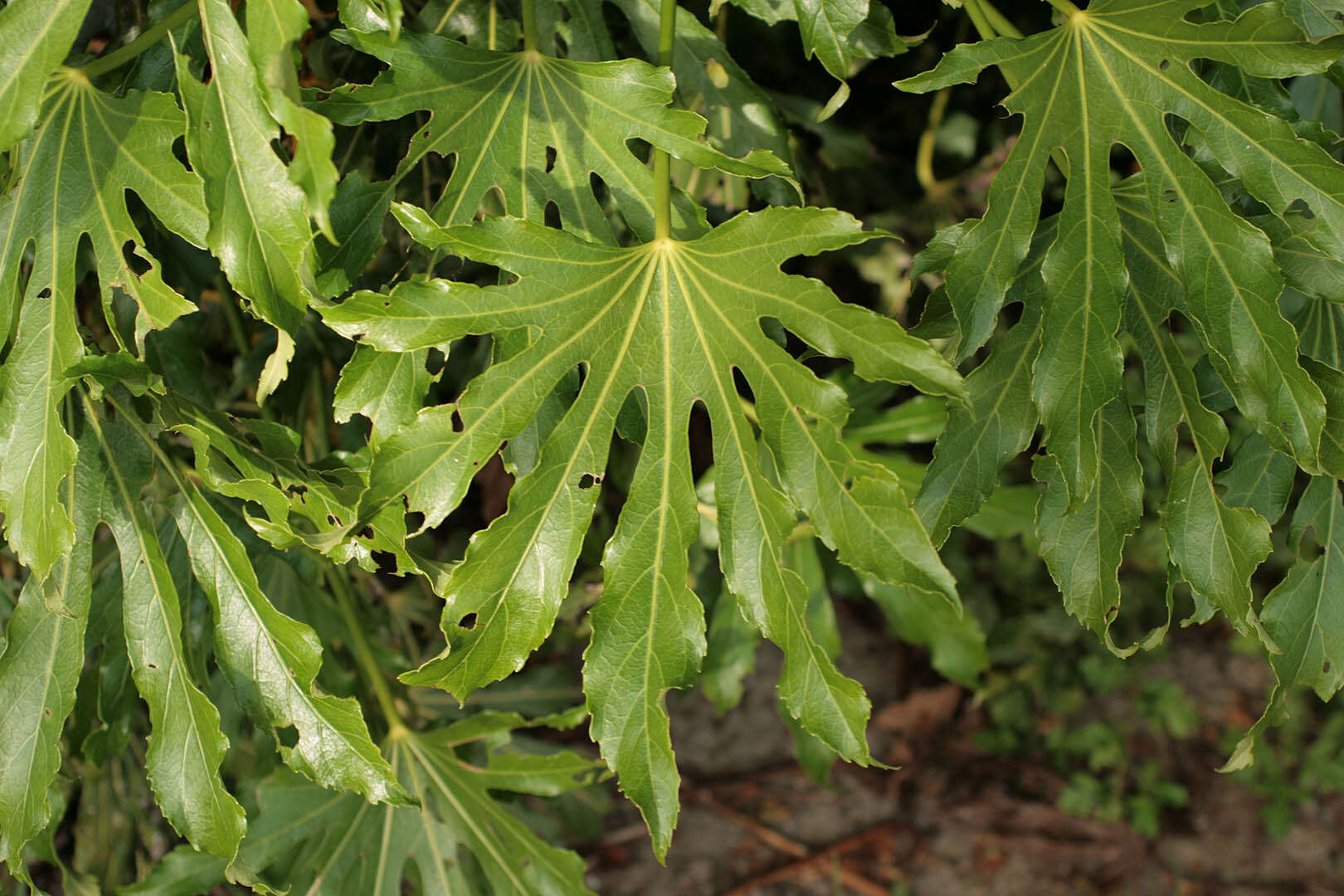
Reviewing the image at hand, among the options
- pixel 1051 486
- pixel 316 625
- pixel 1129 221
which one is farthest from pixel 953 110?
pixel 316 625

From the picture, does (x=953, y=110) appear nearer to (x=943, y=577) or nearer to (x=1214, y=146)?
(x=1214, y=146)

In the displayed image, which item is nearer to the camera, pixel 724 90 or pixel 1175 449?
Answer: pixel 1175 449

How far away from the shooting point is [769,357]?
0.81m

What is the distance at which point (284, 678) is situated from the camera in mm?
889

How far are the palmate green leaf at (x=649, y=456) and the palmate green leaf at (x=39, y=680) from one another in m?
0.36

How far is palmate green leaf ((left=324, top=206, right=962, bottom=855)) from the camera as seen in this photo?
759 millimetres

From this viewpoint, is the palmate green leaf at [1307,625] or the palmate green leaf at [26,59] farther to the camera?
the palmate green leaf at [1307,625]

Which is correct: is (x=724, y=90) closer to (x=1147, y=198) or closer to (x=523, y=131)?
(x=523, y=131)

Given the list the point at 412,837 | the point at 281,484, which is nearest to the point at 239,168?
the point at 281,484

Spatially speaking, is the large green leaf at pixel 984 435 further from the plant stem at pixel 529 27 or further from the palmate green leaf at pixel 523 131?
the plant stem at pixel 529 27

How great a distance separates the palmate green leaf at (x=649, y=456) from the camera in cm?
76

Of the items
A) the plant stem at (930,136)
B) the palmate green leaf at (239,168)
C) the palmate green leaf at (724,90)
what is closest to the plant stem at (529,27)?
the palmate green leaf at (724,90)

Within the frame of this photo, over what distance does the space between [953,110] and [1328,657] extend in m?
1.02

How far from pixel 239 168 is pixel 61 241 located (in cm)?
23
